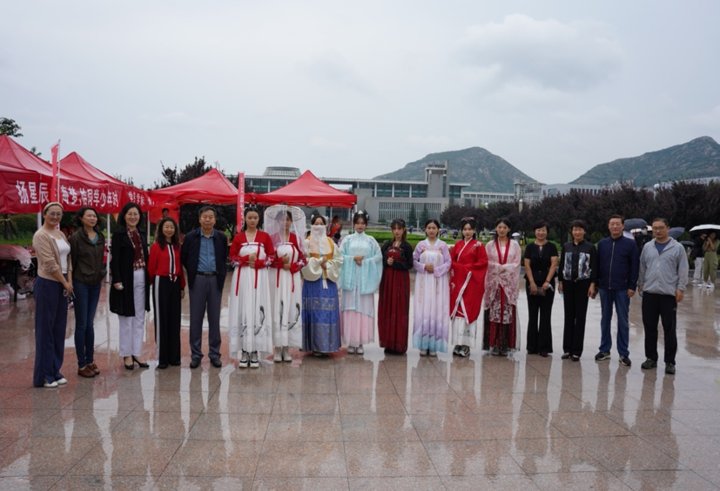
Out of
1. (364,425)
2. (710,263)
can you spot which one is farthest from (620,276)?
(710,263)

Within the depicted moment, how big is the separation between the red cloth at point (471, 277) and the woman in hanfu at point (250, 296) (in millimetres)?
2185

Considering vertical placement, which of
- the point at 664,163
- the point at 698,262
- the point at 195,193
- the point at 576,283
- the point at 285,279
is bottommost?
the point at 698,262

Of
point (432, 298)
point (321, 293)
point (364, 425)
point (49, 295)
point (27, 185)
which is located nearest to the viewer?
point (364, 425)

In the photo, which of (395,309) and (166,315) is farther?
(395,309)

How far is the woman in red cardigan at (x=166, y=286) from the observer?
216 inches

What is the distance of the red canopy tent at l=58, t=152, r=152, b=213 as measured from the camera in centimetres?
858

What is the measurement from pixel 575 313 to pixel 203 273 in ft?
13.8

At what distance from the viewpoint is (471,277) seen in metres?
6.34

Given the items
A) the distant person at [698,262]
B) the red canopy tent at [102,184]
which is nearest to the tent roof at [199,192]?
the red canopy tent at [102,184]

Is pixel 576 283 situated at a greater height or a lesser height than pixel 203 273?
lesser

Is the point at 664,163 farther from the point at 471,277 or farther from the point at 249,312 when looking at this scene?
the point at 249,312

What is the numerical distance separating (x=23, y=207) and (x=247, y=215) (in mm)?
2946

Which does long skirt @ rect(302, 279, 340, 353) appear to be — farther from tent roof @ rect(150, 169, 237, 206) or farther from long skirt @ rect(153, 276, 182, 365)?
tent roof @ rect(150, 169, 237, 206)

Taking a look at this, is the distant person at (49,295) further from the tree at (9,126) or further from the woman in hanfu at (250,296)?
the tree at (9,126)
